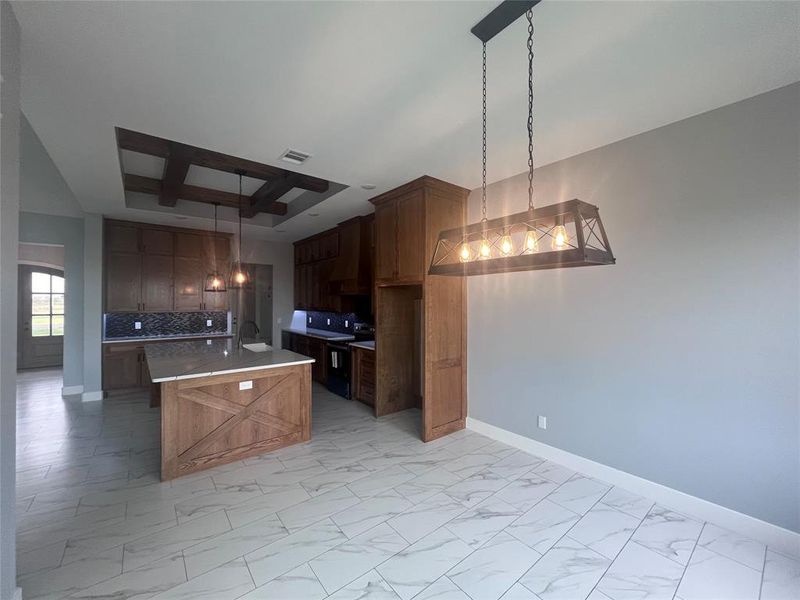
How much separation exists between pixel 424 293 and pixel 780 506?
291cm

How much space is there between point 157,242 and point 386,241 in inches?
168

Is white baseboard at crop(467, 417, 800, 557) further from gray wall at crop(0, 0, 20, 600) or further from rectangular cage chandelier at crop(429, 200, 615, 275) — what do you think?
gray wall at crop(0, 0, 20, 600)

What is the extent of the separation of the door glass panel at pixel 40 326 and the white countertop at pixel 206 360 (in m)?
5.42

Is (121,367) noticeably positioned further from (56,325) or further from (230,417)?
(56,325)

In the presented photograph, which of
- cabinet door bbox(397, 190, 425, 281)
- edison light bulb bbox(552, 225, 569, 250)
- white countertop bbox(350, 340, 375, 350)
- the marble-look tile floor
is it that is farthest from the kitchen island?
edison light bulb bbox(552, 225, 569, 250)

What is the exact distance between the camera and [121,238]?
215 inches

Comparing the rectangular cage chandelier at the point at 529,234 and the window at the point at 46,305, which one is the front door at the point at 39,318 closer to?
the window at the point at 46,305

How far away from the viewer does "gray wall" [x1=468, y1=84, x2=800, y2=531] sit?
83.0 inches

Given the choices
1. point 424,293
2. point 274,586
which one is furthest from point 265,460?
point 424,293

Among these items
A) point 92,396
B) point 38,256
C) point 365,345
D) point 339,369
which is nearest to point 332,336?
point 339,369

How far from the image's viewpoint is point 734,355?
2254mm

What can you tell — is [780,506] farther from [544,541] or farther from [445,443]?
[445,443]

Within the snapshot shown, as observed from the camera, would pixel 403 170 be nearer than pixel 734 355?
No

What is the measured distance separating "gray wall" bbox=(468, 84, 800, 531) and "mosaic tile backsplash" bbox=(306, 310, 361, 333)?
11.5ft
